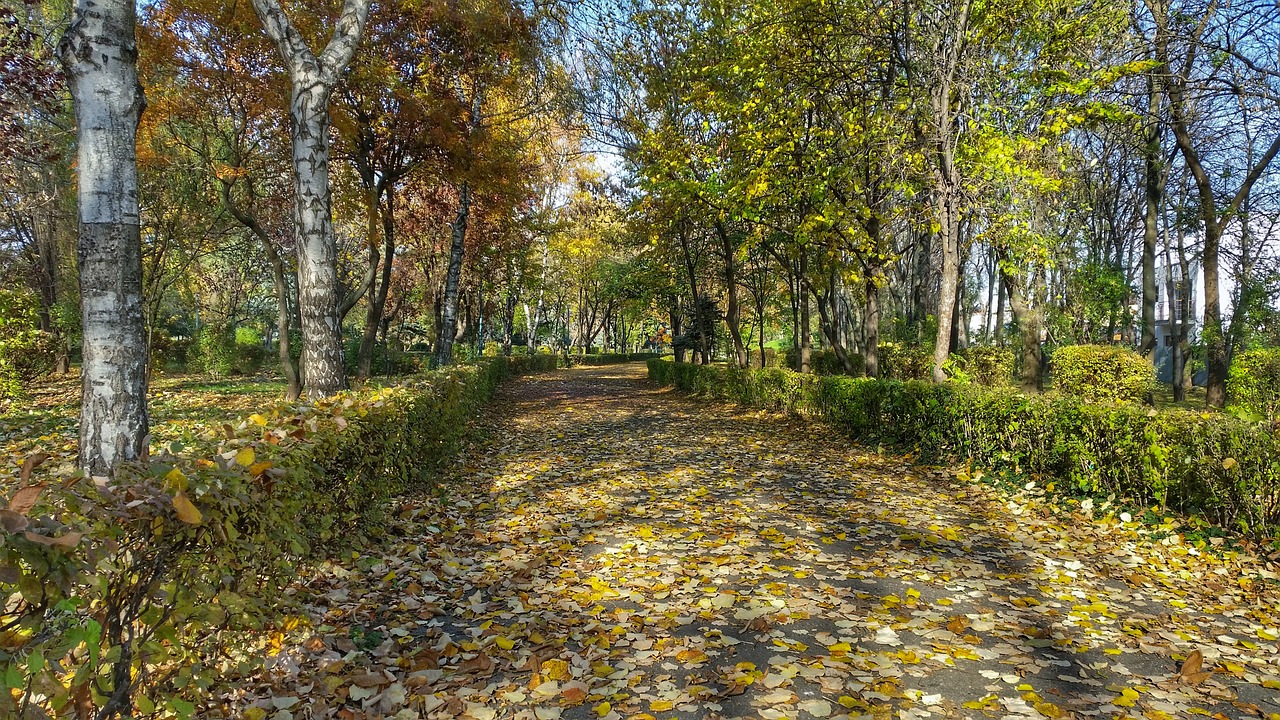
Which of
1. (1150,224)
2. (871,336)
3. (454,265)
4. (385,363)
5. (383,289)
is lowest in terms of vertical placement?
(385,363)

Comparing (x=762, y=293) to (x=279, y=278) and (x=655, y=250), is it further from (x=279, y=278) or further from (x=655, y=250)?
(x=279, y=278)

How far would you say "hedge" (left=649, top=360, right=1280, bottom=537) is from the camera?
15.8 feet

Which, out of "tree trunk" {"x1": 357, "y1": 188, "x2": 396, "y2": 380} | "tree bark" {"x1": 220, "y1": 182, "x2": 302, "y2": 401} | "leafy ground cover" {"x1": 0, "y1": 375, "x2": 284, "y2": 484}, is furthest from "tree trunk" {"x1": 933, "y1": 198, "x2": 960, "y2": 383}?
"tree bark" {"x1": 220, "y1": 182, "x2": 302, "y2": 401}

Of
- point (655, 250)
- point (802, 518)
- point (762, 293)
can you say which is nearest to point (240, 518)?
point (802, 518)

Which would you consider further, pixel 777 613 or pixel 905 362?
pixel 905 362

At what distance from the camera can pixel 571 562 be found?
4.93 m

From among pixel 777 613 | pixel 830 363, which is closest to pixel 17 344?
pixel 777 613

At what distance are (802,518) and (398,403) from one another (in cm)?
397

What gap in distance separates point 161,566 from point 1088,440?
716 centimetres

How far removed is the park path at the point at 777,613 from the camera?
305 centimetres

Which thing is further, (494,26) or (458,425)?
(494,26)

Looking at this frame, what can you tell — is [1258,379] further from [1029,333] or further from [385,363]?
[385,363]

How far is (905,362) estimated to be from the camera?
19250mm

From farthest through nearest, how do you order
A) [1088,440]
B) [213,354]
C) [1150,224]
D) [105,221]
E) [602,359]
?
[602,359] → [213,354] → [1150,224] → [1088,440] → [105,221]
